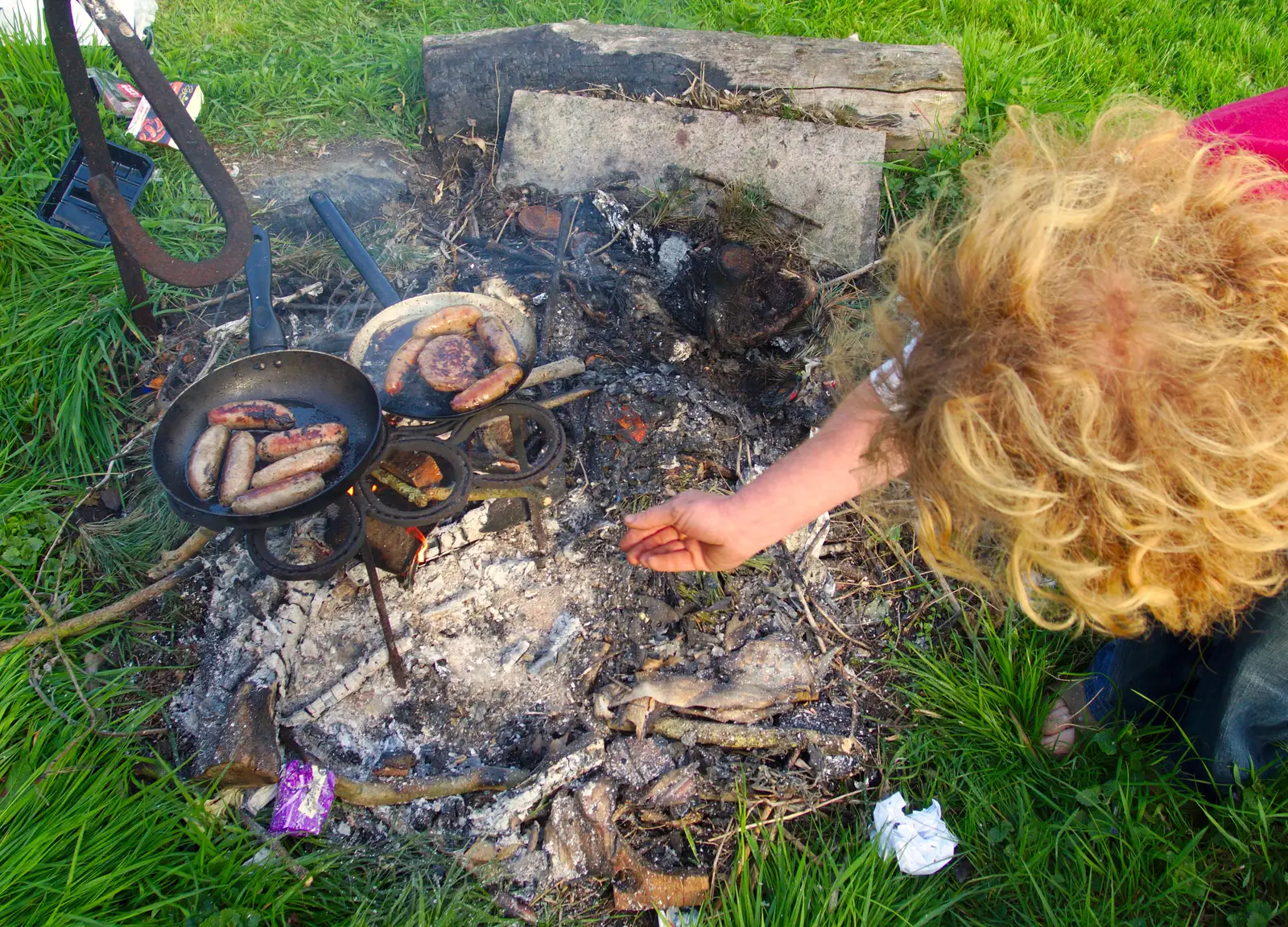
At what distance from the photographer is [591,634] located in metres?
2.83

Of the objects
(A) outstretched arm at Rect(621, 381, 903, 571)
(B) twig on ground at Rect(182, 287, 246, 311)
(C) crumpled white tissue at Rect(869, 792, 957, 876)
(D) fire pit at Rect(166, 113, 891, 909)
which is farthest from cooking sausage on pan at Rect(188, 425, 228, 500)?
(C) crumpled white tissue at Rect(869, 792, 957, 876)

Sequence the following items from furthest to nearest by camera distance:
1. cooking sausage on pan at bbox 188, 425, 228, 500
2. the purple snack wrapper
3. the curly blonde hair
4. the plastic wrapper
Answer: the plastic wrapper
cooking sausage on pan at bbox 188, 425, 228, 500
the purple snack wrapper
the curly blonde hair

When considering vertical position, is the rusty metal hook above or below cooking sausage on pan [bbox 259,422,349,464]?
above

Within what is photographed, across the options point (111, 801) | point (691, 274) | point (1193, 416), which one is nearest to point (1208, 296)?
point (1193, 416)

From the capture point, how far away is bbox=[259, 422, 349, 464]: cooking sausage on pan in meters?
2.66

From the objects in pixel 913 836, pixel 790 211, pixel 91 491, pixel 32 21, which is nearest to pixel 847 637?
pixel 913 836

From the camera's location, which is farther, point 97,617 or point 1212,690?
point 97,617

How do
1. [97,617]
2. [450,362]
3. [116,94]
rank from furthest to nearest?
[116,94], [450,362], [97,617]

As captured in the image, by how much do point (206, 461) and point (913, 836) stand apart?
8.69 ft

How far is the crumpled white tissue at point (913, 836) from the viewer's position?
2449 millimetres

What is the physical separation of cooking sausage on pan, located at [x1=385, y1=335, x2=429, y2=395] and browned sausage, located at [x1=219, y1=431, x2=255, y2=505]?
1.69 ft

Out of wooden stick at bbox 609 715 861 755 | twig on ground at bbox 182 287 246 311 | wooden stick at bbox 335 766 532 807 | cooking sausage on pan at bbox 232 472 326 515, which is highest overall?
cooking sausage on pan at bbox 232 472 326 515

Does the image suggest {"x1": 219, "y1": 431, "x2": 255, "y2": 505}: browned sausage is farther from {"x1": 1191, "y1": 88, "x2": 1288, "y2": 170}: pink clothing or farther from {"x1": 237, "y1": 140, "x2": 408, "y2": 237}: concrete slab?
{"x1": 1191, "y1": 88, "x2": 1288, "y2": 170}: pink clothing

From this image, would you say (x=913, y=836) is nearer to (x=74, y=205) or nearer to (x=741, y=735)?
(x=741, y=735)
